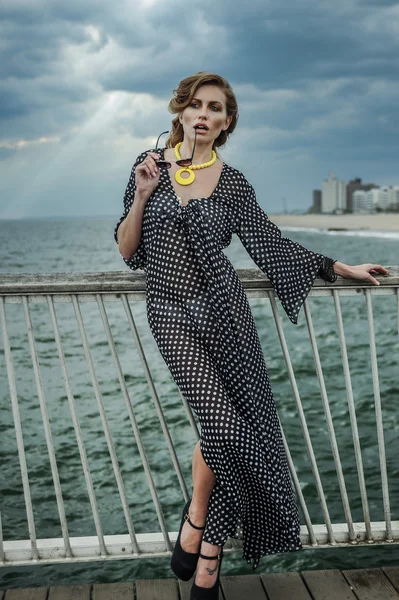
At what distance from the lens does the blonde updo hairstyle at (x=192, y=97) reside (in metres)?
2.52

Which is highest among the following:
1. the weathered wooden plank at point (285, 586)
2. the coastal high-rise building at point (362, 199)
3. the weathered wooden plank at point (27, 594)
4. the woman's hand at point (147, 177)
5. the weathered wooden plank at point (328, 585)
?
the woman's hand at point (147, 177)

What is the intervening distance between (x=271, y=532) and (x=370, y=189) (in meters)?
167

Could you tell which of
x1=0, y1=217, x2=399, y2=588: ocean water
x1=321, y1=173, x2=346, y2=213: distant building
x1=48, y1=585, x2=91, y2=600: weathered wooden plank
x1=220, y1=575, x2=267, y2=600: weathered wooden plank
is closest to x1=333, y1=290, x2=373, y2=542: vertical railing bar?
x1=220, y1=575, x2=267, y2=600: weathered wooden plank

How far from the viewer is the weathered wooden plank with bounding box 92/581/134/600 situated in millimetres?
2496

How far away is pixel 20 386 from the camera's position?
1134cm

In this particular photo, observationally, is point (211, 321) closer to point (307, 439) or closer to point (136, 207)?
point (136, 207)

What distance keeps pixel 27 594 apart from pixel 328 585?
1132 millimetres

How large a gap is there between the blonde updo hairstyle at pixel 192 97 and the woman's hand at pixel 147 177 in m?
0.32

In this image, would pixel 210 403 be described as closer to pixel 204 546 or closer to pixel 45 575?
pixel 204 546

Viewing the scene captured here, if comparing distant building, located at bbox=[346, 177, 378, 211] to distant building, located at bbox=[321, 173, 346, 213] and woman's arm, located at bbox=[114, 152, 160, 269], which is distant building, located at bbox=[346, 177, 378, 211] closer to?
distant building, located at bbox=[321, 173, 346, 213]

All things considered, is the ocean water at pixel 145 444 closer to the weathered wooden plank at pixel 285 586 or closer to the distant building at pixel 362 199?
the weathered wooden plank at pixel 285 586

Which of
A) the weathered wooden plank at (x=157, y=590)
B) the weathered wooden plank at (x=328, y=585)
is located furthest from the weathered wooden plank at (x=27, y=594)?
the weathered wooden plank at (x=328, y=585)

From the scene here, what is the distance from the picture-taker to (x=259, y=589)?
256 cm

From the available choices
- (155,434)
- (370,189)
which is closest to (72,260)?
(155,434)
